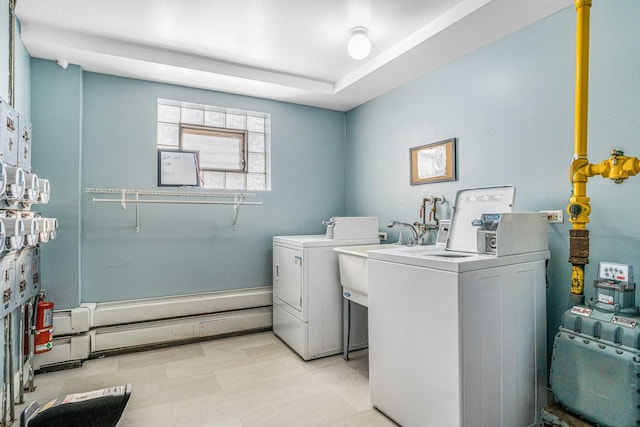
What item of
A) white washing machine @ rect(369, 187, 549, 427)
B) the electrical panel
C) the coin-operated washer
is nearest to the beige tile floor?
white washing machine @ rect(369, 187, 549, 427)

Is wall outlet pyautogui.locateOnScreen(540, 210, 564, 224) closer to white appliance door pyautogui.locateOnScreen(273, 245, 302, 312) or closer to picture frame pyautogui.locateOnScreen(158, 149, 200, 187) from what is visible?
white appliance door pyautogui.locateOnScreen(273, 245, 302, 312)

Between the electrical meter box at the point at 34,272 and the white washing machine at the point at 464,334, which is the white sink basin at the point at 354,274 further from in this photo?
the electrical meter box at the point at 34,272

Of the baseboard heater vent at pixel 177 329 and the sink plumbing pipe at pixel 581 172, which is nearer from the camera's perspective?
the sink plumbing pipe at pixel 581 172

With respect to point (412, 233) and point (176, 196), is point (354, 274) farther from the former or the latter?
point (176, 196)

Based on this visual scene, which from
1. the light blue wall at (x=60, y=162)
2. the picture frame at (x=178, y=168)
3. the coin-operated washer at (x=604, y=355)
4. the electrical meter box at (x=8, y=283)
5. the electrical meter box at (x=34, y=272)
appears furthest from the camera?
the picture frame at (x=178, y=168)

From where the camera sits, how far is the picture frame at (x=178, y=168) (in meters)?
3.26

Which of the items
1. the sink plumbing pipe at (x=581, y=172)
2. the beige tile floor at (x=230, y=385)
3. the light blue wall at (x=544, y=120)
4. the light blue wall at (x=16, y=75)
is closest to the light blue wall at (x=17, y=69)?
the light blue wall at (x=16, y=75)

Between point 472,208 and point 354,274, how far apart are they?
0.98 m

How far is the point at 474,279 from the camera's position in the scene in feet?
5.54

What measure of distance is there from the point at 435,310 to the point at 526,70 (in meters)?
1.68

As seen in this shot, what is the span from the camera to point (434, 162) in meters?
2.93

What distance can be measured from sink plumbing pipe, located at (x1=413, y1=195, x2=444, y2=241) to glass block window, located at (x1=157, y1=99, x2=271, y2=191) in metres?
1.64

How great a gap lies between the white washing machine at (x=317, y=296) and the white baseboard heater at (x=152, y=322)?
46cm

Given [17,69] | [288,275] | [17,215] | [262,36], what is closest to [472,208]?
[288,275]
